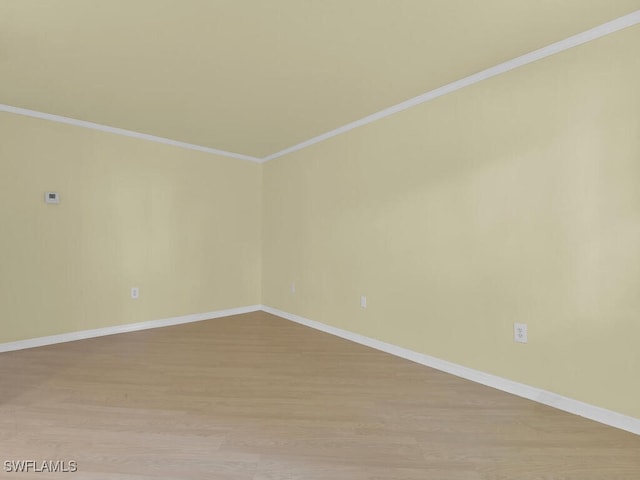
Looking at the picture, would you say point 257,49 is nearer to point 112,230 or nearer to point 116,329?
point 112,230

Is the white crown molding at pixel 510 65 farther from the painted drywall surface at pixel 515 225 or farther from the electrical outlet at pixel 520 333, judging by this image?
the electrical outlet at pixel 520 333

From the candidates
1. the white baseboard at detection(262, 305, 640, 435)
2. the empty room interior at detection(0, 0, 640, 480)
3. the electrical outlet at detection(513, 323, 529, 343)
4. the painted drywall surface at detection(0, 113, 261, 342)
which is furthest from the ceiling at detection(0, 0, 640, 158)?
the white baseboard at detection(262, 305, 640, 435)

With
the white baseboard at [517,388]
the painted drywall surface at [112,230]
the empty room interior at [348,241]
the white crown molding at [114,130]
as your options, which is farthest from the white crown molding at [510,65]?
the white baseboard at [517,388]

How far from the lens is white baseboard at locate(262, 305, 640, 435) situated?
1.76m

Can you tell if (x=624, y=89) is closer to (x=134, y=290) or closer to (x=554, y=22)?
(x=554, y=22)

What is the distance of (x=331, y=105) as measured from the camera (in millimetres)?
2873

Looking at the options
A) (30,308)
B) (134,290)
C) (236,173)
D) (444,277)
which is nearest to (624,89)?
(444,277)

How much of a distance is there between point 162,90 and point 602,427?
12.1ft

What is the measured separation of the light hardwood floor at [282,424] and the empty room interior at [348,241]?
1 centimetres

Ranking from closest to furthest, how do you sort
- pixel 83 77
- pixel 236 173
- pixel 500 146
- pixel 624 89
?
1. pixel 624 89
2. pixel 500 146
3. pixel 83 77
4. pixel 236 173

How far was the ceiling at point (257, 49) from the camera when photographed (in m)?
1.66

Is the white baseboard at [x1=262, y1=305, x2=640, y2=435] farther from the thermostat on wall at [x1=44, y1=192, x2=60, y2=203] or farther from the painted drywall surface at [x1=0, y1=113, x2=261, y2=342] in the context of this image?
the thermostat on wall at [x1=44, y1=192, x2=60, y2=203]

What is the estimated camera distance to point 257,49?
2.00 metres

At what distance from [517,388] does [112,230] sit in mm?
3989
